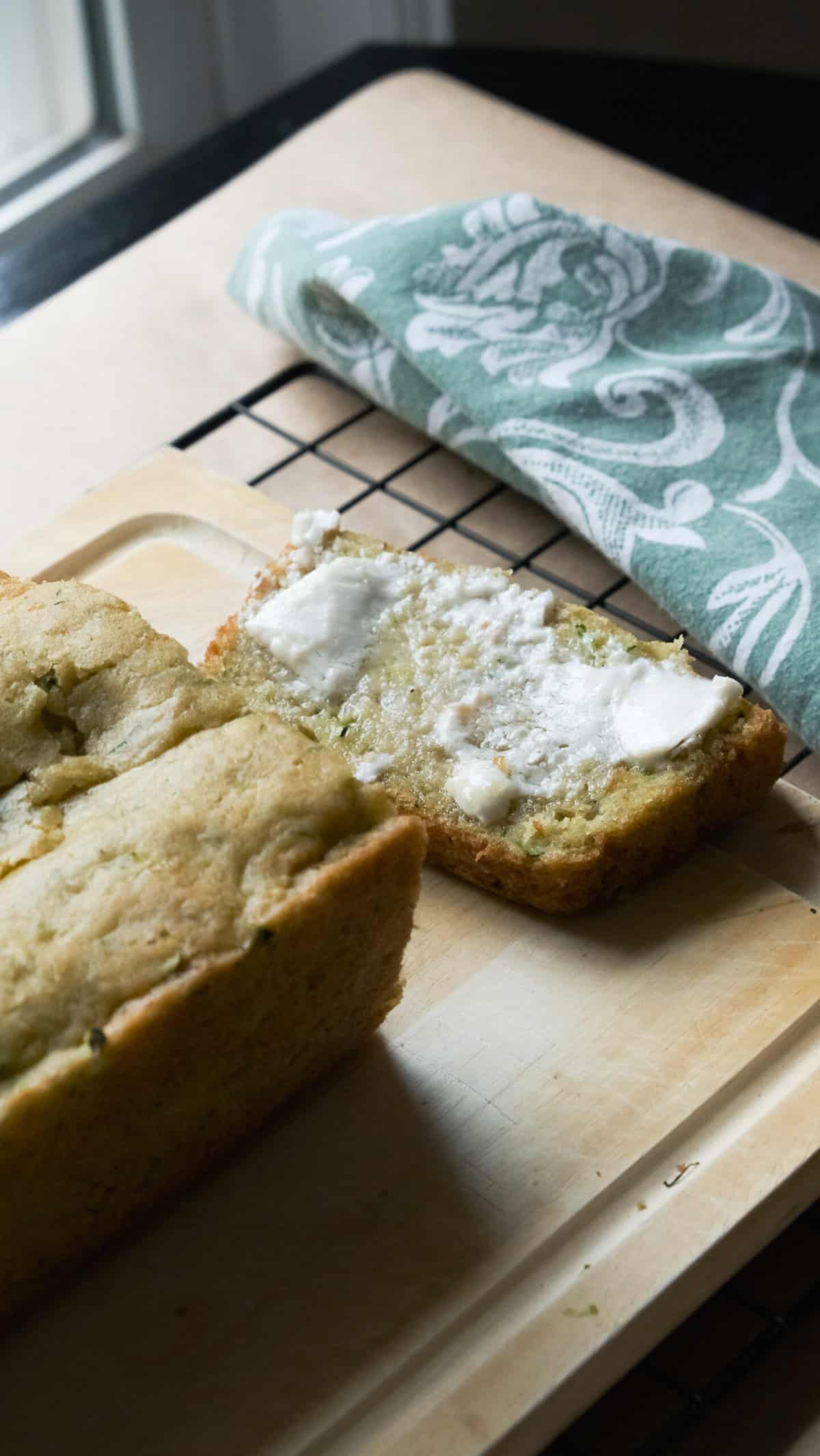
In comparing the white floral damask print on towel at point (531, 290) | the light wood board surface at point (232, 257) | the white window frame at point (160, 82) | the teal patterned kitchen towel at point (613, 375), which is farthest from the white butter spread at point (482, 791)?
the white window frame at point (160, 82)

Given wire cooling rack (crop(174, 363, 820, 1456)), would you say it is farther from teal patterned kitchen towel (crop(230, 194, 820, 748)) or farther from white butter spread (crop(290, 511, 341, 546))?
white butter spread (crop(290, 511, 341, 546))

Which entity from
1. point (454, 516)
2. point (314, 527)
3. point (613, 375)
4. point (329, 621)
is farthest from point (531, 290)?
point (329, 621)

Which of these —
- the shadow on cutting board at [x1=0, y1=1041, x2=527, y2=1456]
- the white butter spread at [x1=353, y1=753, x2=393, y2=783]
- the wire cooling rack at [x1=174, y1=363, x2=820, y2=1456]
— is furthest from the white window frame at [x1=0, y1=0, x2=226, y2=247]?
the shadow on cutting board at [x1=0, y1=1041, x2=527, y2=1456]

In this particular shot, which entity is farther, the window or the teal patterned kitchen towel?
the window

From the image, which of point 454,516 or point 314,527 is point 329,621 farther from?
point 454,516

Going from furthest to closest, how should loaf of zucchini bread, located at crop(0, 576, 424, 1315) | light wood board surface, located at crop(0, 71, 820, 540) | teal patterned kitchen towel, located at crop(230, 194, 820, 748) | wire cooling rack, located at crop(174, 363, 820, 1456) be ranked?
1. light wood board surface, located at crop(0, 71, 820, 540)
2. teal patterned kitchen towel, located at crop(230, 194, 820, 748)
3. wire cooling rack, located at crop(174, 363, 820, 1456)
4. loaf of zucchini bread, located at crop(0, 576, 424, 1315)

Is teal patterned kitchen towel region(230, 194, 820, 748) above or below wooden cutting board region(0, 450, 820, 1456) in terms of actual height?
above

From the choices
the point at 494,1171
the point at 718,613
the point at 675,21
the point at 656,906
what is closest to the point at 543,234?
the point at 718,613
